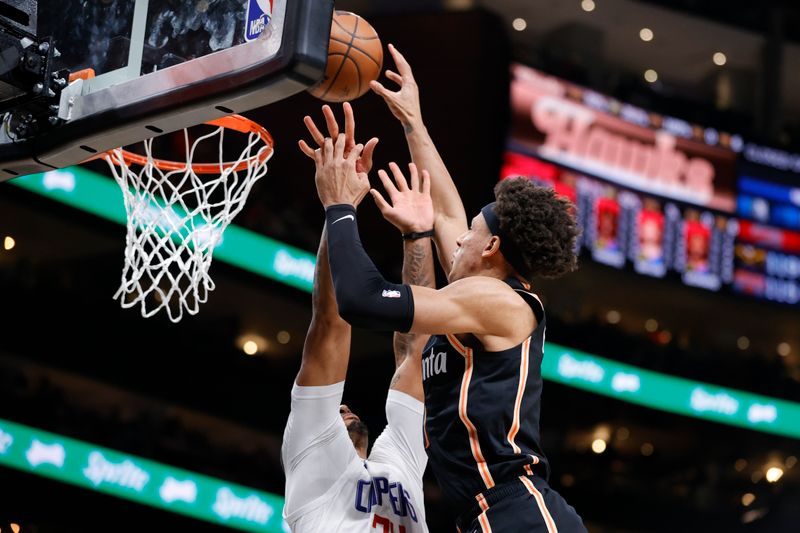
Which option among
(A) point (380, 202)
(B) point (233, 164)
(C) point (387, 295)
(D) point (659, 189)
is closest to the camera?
(C) point (387, 295)

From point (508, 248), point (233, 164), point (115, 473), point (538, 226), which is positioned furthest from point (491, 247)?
point (115, 473)

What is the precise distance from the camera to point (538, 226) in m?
3.33

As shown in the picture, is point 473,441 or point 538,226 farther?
point 538,226

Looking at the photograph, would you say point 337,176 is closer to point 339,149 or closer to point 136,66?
point 339,149

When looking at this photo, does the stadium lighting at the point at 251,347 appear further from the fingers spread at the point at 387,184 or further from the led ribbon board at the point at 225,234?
the fingers spread at the point at 387,184

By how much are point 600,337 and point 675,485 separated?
208 cm

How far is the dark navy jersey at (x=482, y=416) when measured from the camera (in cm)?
318

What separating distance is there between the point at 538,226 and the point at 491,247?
0.16 metres

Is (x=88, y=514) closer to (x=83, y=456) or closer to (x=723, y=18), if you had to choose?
(x=83, y=456)

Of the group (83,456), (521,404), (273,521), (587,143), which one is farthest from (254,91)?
(587,143)

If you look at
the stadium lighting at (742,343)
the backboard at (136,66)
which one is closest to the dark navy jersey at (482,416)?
the backboard at (136,66)

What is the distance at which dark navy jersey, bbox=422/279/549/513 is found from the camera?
3176 millimetres

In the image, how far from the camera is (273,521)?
10.3 metres

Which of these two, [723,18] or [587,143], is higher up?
[723,18]
